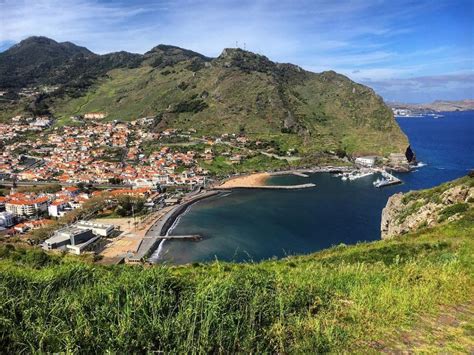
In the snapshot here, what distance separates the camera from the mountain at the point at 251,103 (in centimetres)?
9938

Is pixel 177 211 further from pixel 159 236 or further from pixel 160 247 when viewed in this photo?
pixel 160 247

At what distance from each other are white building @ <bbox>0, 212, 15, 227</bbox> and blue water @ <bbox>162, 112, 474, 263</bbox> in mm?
20543

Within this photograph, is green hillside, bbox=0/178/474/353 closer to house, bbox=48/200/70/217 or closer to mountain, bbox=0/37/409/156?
house, bbox=48/200/70/217

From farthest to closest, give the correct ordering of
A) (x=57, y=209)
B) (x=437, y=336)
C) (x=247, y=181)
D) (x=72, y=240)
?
(x=247, y=181)
(x=57, y=209)
(x=72, y=240)
(x=437, y=336)

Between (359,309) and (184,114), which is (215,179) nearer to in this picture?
(184,114)

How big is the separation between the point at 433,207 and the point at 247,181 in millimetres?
50315

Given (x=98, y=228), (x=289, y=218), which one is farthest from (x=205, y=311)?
(x=289, y=218)

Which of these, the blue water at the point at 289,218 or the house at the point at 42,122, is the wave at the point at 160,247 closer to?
the blue water at the point at 289,218

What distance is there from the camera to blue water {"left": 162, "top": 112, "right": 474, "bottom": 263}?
126ft

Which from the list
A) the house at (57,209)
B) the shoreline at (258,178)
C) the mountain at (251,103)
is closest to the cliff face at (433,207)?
the shoreline at (258,178)

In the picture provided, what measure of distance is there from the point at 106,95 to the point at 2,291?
505 feet

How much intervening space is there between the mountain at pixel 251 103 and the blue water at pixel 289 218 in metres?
23.0

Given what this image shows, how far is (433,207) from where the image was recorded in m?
19.0

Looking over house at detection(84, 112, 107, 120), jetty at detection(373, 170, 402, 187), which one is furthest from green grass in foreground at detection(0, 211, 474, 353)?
house at detection(84, 112, 107, 120)
